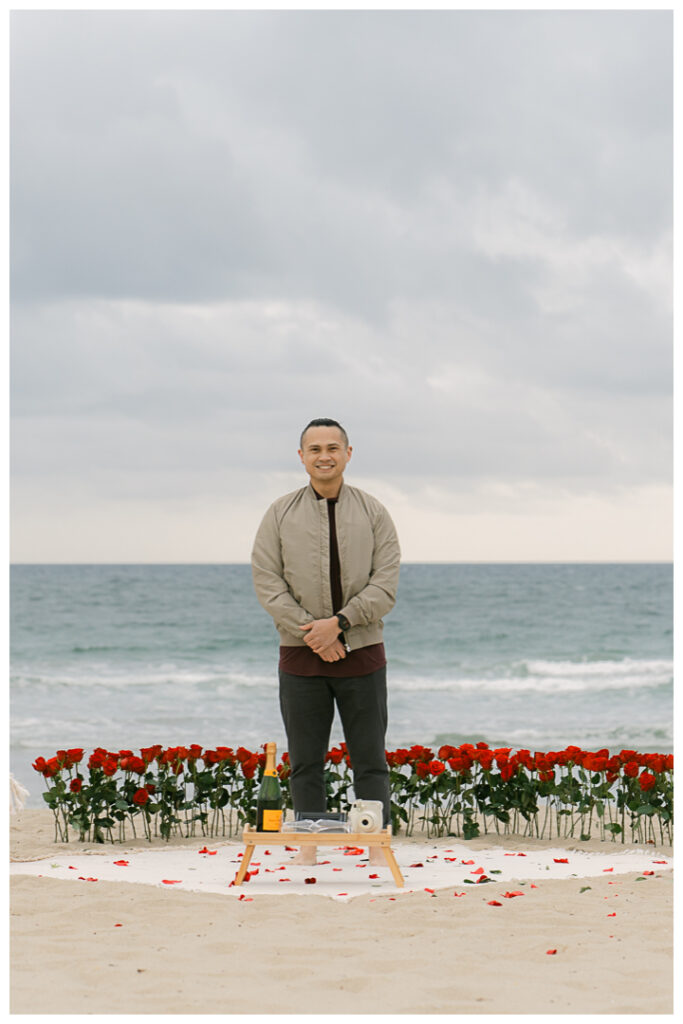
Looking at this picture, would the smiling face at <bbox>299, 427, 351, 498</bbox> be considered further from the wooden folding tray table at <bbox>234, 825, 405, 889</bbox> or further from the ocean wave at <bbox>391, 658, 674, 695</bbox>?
the ocean wave at <bbox>391, 658, 674, 695</bbox>

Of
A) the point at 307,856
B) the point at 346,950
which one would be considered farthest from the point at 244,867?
the point at 346,950

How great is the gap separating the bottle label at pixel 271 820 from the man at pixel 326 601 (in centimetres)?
54

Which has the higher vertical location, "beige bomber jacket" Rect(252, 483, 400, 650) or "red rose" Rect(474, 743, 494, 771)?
"beige bomber jacket" Rect(252, 483, 400, 650)

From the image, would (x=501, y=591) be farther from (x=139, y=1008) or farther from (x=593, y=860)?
(x=139, y=1008)

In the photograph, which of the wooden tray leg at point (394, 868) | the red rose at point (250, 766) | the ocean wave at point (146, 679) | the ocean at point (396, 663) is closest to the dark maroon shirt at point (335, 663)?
the wooden tray leg at point (394, 868)

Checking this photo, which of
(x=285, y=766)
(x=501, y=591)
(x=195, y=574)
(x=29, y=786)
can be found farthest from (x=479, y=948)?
(x=195, y=574)

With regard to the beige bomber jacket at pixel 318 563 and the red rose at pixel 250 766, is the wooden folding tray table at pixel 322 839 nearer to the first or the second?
the beige bomber jacket at pixel 318 563

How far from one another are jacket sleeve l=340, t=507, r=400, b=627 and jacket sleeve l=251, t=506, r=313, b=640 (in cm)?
25

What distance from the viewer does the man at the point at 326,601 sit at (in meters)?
5.38

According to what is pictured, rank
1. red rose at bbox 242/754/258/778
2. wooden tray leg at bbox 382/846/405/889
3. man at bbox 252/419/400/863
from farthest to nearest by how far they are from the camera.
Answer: red rose at bbox 242/754/258/778 → man at bbox 252/419/400/863 → wooden tray leg at bbox 382/846/405/889

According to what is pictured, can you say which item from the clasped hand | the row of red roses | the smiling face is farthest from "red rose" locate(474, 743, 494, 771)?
the smiling face

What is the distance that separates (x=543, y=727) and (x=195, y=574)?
3624 centimetres

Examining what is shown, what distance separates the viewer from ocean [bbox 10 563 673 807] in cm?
1569

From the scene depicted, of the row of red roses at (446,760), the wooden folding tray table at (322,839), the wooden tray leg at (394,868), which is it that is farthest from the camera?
the row of red roses at (446,760)
